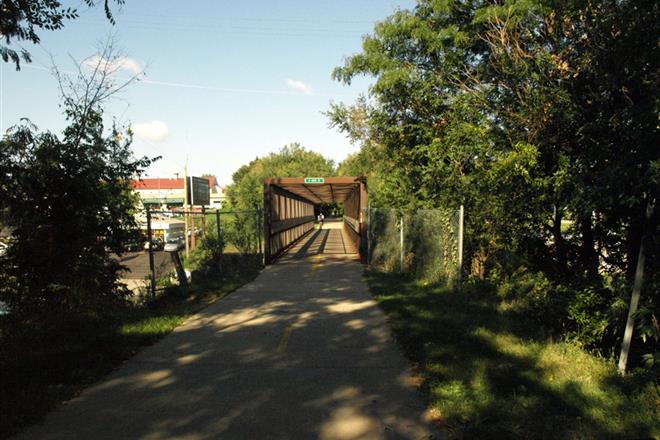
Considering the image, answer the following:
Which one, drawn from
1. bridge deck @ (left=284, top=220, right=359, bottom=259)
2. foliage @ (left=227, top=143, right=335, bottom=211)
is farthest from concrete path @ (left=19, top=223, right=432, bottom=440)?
foliage @ (left=227, top=143, right=335, bottom=211)

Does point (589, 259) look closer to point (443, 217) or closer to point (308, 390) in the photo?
point (443, 217)

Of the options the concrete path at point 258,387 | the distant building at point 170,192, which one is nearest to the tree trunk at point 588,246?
the concrete path at point 258,387

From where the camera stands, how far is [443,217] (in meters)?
11.5

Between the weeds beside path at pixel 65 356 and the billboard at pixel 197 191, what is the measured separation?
2961 cm

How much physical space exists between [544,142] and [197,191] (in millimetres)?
34606

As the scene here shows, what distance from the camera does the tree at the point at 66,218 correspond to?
285 inches

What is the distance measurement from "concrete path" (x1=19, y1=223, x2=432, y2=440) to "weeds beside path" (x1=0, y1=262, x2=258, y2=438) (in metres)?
0.19

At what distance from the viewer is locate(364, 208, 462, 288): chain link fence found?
Answer: 37.0ft

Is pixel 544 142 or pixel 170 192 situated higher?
pixel 170 192

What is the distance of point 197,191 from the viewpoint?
4009cm

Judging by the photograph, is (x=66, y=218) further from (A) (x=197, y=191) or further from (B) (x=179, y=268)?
(A) (x=197, y=191)

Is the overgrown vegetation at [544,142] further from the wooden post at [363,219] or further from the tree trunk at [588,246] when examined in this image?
the wooden post at [363,219]

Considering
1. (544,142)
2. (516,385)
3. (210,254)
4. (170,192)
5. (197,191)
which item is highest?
(170,192)

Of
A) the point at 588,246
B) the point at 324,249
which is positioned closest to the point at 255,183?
the point at 324,249
